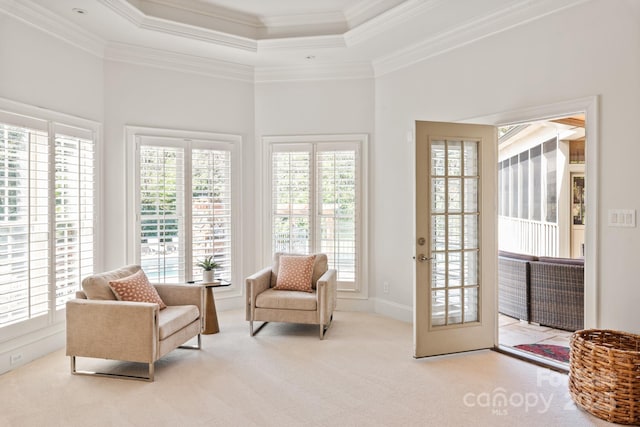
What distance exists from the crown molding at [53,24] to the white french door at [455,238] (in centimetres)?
344

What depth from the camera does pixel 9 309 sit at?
3.70m

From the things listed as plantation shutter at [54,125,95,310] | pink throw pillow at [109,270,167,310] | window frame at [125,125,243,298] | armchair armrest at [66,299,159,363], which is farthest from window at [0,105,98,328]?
pink throw pillow at [109,270,167,310]

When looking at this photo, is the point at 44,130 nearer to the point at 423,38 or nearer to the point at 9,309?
the point at 9,309

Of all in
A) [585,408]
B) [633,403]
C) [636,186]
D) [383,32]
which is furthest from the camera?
[383,32]

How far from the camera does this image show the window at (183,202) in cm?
511

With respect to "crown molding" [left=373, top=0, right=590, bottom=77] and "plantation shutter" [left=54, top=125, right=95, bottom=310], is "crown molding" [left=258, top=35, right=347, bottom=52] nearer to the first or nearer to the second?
"crown molding" [left=373, top=0, right=590, bottom=77]

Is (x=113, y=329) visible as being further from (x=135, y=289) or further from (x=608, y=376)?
(x=608, y=376)

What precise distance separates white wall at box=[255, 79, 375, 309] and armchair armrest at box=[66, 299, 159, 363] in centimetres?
251

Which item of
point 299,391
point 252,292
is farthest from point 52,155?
point 299,391

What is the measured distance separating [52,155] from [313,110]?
117 inches

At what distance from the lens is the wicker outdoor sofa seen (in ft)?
15.3

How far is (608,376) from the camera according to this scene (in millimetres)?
2832

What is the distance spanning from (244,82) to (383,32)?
200 centimetres

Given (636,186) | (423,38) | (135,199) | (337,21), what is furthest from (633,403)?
(135,199)
